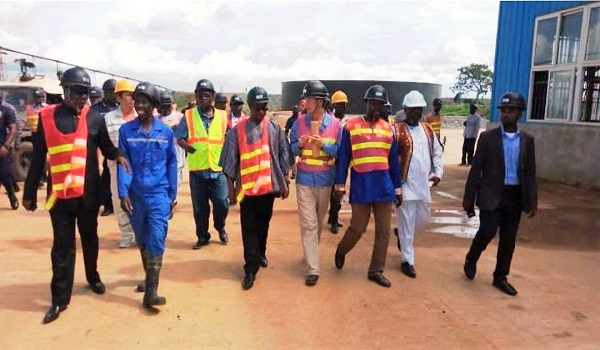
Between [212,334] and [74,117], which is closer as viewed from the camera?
[212,334]

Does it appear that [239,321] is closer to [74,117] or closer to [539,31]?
[74,117]

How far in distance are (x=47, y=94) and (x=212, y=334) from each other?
8.63 metres

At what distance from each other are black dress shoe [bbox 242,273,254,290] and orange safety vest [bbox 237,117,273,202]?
694 mm

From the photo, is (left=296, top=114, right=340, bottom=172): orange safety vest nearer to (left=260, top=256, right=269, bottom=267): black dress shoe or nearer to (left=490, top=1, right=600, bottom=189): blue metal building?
(left=260, top=256, right=269, bottom=267): black dress shoe

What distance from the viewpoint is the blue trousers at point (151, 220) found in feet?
12.5

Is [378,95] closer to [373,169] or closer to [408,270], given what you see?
[373,169]

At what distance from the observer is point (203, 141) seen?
545 cm

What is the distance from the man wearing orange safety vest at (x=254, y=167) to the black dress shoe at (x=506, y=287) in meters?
2.13

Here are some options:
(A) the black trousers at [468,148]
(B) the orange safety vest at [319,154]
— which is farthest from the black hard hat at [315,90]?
(A) the black trousers at [468,148]

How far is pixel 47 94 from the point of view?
10.1 meters

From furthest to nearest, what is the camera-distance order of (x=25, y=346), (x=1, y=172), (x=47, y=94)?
(x=47, y=94) < (x=1, y=172) < (x=25, y=346)

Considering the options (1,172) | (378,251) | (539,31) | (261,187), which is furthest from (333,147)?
A: (539,31)

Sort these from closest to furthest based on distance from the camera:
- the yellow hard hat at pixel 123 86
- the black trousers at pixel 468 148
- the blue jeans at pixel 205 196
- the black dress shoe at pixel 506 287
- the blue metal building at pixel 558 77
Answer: the black dress shoe at pixel 506 287 → the yellow hard hat at pixel 123 86 → the blue jeans at pixel 205 196 → the blue metal building at pixel 558 77 → the black trousers at pixel 468 148

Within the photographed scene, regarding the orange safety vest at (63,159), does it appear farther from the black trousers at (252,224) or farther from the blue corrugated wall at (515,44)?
the blue corrugated wall at (515,44)
